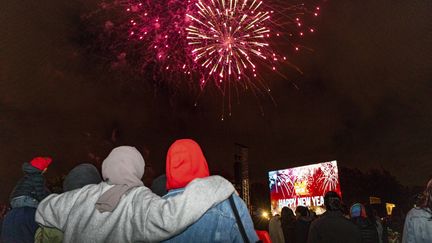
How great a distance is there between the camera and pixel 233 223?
237 cm

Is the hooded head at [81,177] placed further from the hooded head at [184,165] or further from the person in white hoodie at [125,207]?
the hooded head at [184,165]

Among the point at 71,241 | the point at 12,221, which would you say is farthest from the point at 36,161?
the point at 71,241

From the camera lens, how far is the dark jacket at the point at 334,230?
4020 millimetres

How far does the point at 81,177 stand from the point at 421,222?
3155mm

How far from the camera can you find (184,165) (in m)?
2.52

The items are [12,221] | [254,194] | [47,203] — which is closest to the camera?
[47,203]

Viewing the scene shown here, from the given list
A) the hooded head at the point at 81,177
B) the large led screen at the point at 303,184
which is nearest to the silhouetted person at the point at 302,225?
the hooded head at the point at 81,177

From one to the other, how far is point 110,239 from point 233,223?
801 millimetres

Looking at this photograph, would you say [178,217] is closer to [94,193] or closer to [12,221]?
[94,193]

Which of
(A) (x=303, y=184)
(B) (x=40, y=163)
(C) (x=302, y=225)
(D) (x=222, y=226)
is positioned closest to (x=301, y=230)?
(C) (x=302, y=225)

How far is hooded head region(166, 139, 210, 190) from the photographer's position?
8.20 feet

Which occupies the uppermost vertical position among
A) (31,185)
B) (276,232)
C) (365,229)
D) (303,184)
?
(31,185)

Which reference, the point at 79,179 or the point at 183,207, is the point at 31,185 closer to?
the point at 79,179

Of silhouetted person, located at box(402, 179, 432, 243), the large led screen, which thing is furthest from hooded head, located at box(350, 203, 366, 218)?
the large led screen
